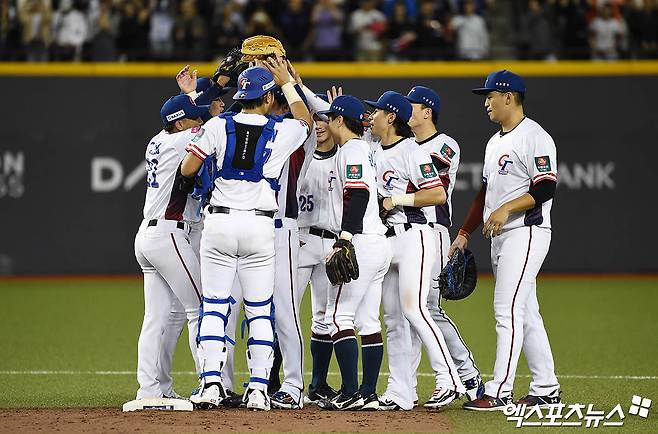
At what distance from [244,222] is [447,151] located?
5.97 ft

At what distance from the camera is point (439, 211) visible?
27.7 feet

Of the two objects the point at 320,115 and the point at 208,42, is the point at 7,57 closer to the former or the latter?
the point at 208,42

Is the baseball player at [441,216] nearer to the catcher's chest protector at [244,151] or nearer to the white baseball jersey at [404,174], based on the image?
the white baseball jersey at [404,174]

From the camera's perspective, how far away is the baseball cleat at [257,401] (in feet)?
24.9

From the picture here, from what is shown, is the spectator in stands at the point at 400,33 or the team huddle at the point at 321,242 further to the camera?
the spectator in stands at the point at 400,33

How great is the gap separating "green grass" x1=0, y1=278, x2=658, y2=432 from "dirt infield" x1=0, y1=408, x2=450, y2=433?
350mm

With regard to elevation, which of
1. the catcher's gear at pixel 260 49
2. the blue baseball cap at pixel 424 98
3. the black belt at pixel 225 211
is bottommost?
the black belt at pixel 225 211

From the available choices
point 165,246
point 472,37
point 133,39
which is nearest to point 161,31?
point 133,39

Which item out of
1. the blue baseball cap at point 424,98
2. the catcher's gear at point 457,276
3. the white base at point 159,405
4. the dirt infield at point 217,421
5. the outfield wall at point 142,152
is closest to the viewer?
the dirt infield at point 217,421

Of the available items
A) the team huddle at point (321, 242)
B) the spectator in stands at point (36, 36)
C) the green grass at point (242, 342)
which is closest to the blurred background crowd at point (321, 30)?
the spectator in stands at point (36, 36)

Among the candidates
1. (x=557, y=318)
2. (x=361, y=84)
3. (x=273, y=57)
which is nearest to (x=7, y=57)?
(x=361, y=84)

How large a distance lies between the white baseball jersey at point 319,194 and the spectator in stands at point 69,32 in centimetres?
1039

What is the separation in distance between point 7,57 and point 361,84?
556 cm

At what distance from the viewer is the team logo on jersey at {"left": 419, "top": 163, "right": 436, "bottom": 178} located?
25.8ft
